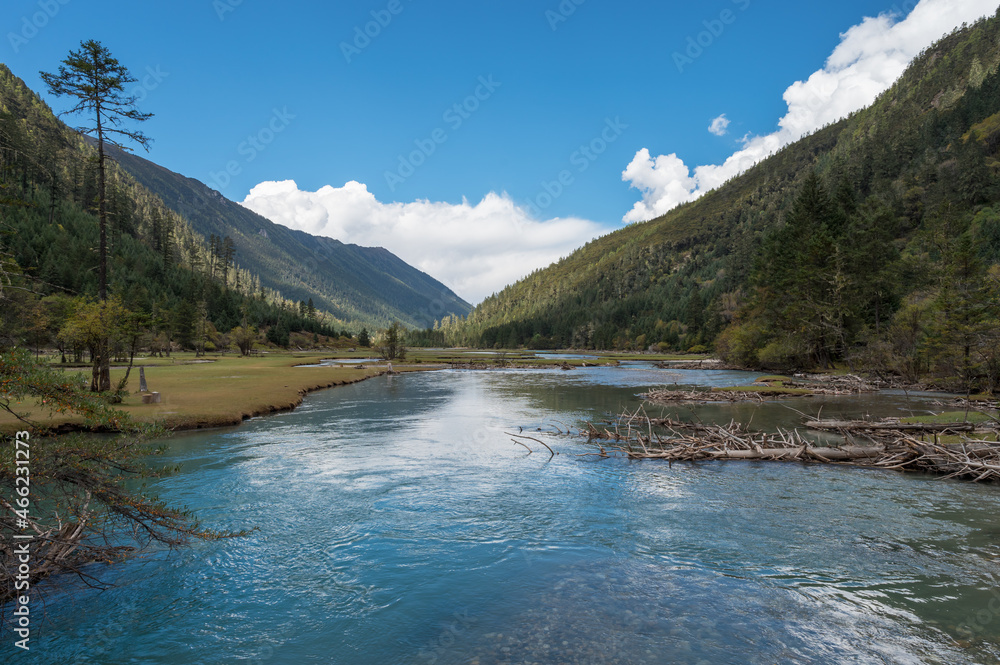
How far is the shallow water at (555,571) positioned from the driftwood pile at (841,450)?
2.55 ft

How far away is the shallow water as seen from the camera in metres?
8.16

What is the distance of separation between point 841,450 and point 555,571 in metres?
16.6

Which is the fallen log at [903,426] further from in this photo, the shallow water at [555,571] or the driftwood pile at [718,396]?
the driftwood pile at [718,396]

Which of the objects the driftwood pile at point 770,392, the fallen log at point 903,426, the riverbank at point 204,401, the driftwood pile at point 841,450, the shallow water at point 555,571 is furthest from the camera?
the driftwood pile at point 770,392

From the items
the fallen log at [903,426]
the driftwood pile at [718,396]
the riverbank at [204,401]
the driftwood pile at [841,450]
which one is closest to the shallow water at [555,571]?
the driftwood pile at [841,450]

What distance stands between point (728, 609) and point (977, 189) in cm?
12973

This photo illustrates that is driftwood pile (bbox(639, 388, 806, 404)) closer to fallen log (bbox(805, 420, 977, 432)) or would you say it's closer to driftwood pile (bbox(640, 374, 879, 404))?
driftwood pile (bbox(640, 374, 879, 404))

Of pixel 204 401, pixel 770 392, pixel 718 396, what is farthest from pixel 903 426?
pixel 204 401

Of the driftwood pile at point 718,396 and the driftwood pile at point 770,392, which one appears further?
the driftwood pile at point 770,392

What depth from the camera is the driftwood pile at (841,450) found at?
1705 cm

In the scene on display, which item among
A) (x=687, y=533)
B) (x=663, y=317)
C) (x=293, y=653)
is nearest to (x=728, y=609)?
(x=687, y=533)

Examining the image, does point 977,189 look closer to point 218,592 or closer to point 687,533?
point 687,533

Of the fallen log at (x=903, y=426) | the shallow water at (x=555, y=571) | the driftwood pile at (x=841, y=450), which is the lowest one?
Result: the shallow water at (x=555, y=571)

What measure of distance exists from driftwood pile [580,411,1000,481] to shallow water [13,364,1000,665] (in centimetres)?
78
